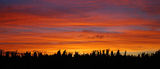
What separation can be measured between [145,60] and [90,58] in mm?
3462

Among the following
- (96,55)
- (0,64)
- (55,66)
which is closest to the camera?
(0,64)

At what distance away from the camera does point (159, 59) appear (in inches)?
729

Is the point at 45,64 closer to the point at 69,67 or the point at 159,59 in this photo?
the point at 69,67

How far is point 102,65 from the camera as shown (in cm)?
1802

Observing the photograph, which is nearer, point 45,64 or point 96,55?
point 45,64

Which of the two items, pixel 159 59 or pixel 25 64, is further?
pixel 159 59

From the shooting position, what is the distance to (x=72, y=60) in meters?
18.1

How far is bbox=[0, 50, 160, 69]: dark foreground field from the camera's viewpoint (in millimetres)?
17172

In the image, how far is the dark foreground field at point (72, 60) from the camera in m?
17.2

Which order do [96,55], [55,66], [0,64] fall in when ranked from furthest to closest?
[96,55], [55,66], [0,64]

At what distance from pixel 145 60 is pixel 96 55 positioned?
3083 millimetres

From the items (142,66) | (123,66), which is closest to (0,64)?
(123,66)

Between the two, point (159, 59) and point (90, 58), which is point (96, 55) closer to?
point (90, 58)

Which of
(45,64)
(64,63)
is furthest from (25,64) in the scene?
(64,63)
